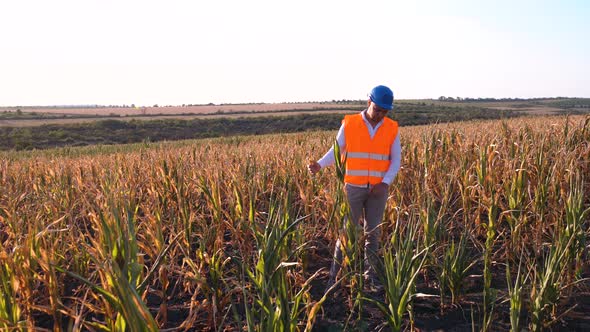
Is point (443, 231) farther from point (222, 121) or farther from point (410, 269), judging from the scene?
point (222, 121)

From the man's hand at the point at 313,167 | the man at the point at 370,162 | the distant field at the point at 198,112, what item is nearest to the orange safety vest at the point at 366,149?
the man at the point at 370,162

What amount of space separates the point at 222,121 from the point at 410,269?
42.4 meters

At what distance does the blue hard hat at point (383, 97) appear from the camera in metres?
3.44

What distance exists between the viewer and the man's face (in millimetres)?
3499

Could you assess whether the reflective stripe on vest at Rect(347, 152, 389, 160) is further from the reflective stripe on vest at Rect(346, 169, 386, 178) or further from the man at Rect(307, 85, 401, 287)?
the reflective stripe on vest at Rect(346, 169, 386, 178)

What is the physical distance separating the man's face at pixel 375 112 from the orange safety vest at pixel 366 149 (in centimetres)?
9

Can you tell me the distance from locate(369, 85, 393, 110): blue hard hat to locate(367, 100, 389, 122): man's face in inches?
1.7

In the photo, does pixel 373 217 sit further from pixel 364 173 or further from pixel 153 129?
pixel 153 129

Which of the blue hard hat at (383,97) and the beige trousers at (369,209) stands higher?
the blue hard hat at (383,97)

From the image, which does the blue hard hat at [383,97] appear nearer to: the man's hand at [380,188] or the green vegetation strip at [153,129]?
the man's hand at [380,188]

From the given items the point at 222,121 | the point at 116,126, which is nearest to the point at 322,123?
the point at 222,121

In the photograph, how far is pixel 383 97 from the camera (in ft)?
11.3

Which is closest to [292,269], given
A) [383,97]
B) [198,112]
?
[383,97]

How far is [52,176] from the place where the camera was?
21.8ft
